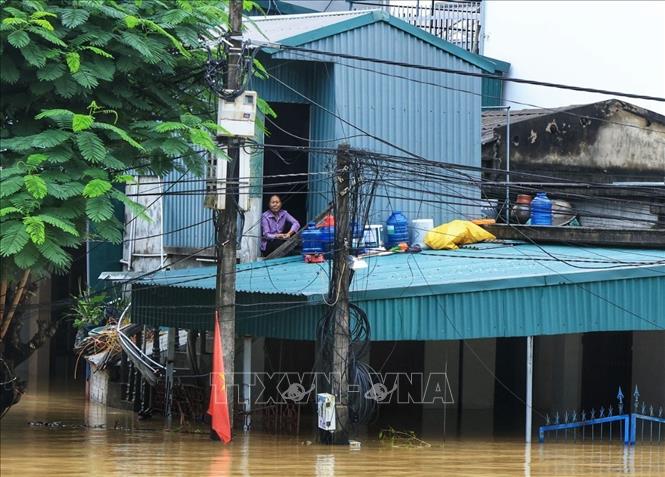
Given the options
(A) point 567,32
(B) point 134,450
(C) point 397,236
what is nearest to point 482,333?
(C) point 397,236

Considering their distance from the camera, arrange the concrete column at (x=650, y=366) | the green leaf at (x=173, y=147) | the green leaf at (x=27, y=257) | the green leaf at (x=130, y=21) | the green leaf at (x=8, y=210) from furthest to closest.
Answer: the concrete column at (x=650, y=366) → the green leaf at (x=173, y=147) → the green leaf at (x=130, y=21) → the green leaf at (x=27, y=257) → the green leaf at (x=8, y=210)

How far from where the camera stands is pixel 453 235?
74.8ft

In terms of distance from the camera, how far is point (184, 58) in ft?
Answer: 60.9

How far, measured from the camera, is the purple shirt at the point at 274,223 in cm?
2365

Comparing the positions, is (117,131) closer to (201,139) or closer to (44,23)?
(201,139)

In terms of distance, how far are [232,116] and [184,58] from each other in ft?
3.48

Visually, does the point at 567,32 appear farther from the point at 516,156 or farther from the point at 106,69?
the point at 106,69

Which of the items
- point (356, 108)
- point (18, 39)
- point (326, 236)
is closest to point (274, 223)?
point (326, 236)

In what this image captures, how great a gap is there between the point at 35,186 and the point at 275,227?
8.58 metres

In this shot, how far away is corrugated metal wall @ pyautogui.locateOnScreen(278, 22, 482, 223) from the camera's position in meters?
23.8

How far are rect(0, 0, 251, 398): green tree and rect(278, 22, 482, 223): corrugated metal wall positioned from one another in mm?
5550

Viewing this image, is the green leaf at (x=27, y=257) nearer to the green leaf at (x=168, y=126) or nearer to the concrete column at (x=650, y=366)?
the green leaf at (x=168, y=126)

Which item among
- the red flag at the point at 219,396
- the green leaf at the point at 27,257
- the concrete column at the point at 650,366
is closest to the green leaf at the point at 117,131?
the green leaf at the point at 27,257

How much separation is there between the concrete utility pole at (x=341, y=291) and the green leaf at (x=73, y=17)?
4.12 metres
